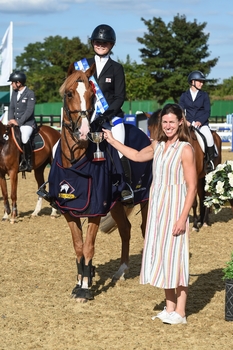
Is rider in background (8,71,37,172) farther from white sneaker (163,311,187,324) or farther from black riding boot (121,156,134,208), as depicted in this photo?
white sneaker (163,311,187,324)

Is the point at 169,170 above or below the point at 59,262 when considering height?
above

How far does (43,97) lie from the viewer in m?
73.0

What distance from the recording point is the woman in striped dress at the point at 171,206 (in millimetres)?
5379

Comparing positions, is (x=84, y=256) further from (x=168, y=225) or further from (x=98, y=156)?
(x=168, y=225)

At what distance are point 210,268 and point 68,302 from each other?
88.4 inches

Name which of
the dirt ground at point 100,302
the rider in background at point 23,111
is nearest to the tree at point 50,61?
the rider in background at point 23,111

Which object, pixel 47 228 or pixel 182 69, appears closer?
pixel 47 228

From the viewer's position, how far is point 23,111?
1219 cm

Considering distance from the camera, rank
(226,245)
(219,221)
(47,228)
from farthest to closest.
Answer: (219,221)
(47,228)
(226,245)

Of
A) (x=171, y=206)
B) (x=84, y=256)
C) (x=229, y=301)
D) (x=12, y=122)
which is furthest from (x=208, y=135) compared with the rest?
(x=171, y=206)

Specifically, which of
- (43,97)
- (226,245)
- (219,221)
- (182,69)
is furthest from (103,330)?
(43,97)

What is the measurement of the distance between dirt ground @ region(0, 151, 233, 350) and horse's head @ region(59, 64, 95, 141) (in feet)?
5.48

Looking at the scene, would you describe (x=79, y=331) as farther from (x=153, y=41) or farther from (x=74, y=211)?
(x=153, y=41)

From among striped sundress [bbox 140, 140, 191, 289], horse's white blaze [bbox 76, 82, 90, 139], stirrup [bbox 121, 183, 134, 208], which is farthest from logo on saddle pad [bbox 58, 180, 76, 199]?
striped sundress [bbox 140, 140, 191, 289]
